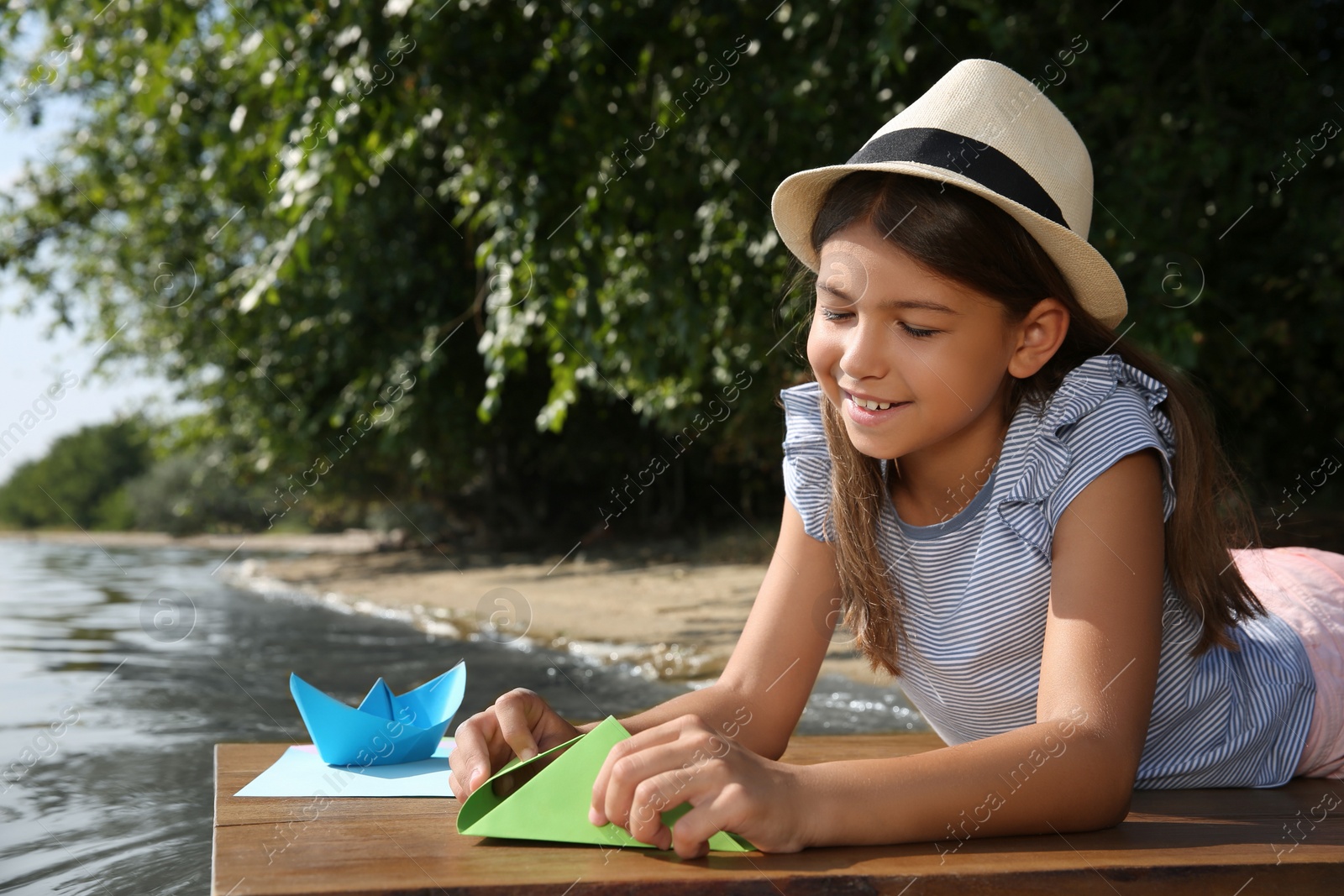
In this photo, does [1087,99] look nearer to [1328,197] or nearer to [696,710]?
[1328,197]

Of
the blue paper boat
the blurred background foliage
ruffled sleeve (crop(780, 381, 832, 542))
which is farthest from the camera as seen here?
the blurred background foliage

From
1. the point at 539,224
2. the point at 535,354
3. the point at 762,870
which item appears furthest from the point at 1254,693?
the point at 535,354

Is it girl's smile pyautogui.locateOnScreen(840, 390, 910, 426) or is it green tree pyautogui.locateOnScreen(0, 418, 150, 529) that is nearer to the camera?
girl's smile pyautogui.locateOnScreen(840, 390, 910, 426)

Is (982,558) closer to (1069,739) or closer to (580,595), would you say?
(1069,739)

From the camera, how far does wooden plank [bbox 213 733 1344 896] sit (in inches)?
43.9

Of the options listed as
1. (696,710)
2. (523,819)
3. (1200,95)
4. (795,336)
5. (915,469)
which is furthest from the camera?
(1200,95)

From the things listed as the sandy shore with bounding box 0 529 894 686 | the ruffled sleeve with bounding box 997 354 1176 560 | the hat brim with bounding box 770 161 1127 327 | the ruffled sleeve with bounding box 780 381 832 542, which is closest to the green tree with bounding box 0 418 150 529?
the sandy shore with bounding box 0 529 894 686

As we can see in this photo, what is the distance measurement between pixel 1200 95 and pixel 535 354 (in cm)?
760

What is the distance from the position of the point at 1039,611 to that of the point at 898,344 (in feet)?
1.48

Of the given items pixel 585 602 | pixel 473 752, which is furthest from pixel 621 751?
pixel 585 602

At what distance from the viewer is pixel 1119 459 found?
155 centimetres

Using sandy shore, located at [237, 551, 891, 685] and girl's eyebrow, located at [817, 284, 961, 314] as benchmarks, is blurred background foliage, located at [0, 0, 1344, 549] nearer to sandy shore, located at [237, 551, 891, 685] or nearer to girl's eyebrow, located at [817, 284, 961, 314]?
sandy shore, located at [237, 551, 891, 685]

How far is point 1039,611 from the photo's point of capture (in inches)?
65.7

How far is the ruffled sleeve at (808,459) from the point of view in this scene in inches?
74.8
